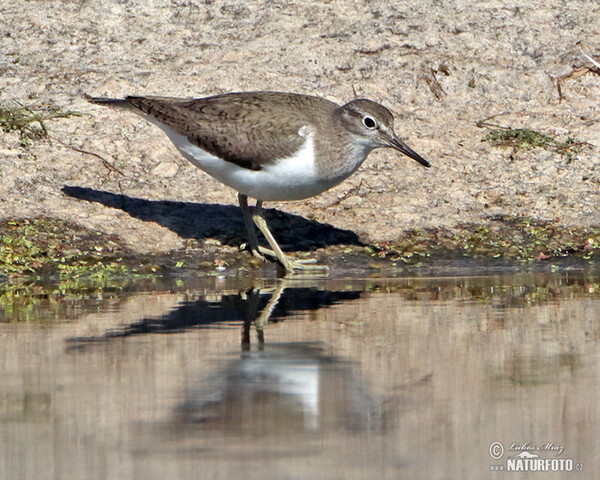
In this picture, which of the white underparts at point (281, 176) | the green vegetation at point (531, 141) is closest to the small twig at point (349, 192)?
the white underparts at point (281, 176)

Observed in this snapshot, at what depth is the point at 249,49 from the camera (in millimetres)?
12250

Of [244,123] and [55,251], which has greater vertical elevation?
[244,123]

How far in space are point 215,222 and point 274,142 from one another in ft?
4.21

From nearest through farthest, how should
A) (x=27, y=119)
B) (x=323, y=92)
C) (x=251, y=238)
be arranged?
1. (x=251, y=238)
2. (x=27, y=119)
3. (x=323, y=92)

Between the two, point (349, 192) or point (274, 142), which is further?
point (349, 192)

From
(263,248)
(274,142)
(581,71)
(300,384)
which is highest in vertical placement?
(581,71)

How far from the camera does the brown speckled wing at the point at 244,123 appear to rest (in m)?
8.68

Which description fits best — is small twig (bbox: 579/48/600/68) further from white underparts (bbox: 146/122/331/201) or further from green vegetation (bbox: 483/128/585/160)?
white underparts (bbox: 146/122/331/201)

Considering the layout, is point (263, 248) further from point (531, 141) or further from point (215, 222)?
point (531, 141)

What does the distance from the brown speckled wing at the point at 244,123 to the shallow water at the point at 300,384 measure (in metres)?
1.58

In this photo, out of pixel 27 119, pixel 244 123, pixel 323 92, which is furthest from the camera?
pixel 323 92

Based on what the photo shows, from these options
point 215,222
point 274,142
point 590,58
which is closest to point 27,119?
point 215,222

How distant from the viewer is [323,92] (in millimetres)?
11633

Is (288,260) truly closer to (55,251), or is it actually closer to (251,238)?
(251,238)
